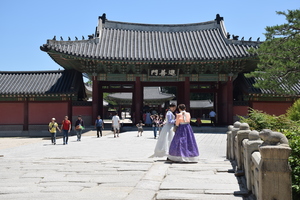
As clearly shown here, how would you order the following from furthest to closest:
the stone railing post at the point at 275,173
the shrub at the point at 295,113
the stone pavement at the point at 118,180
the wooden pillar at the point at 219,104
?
1. the wooden pillar at the point at 219,104
2. the shrub at the point at 295,113
3. the stone pavement at the point at 118,180
4. the stone railing post at the point at 275,173

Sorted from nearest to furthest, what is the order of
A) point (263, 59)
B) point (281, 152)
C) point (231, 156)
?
point (281, 152) → point (231, 156) → point (263, 59)

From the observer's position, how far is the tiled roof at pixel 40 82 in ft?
71.6

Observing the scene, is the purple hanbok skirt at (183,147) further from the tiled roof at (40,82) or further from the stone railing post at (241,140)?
the tiled roof at (40,82)

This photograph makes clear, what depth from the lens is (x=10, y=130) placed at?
2219 cm

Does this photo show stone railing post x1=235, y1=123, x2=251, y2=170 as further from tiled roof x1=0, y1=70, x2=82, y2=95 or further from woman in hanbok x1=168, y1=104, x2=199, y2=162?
tiled roof x1=0, y1=70, x2=82, y2=95

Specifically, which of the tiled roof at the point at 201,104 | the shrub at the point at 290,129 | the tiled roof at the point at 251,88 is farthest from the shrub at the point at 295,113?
the tiled roof at the point at 201,104

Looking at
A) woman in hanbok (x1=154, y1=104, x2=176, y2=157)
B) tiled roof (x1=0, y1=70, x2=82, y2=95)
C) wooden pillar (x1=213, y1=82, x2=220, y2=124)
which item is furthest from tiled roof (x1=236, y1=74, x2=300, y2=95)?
woman in hanbok (x1=154, y1=104, x2=176, y2=157)

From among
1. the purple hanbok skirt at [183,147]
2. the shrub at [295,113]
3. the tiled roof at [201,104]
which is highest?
the tiled roof at [201,104]

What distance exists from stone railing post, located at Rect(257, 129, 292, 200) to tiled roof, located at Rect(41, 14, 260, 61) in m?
17.0

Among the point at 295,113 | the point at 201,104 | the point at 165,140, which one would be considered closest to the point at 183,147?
the point at 165,140

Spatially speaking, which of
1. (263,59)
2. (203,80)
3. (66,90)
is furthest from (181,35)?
(263,59)

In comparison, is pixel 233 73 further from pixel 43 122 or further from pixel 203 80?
pixel 43 122

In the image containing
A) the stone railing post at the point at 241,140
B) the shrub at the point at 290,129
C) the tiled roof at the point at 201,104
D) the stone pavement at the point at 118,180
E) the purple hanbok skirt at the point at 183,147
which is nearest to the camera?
the shrub at the point at 290,129

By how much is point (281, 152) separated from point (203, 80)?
1870 centimetres
